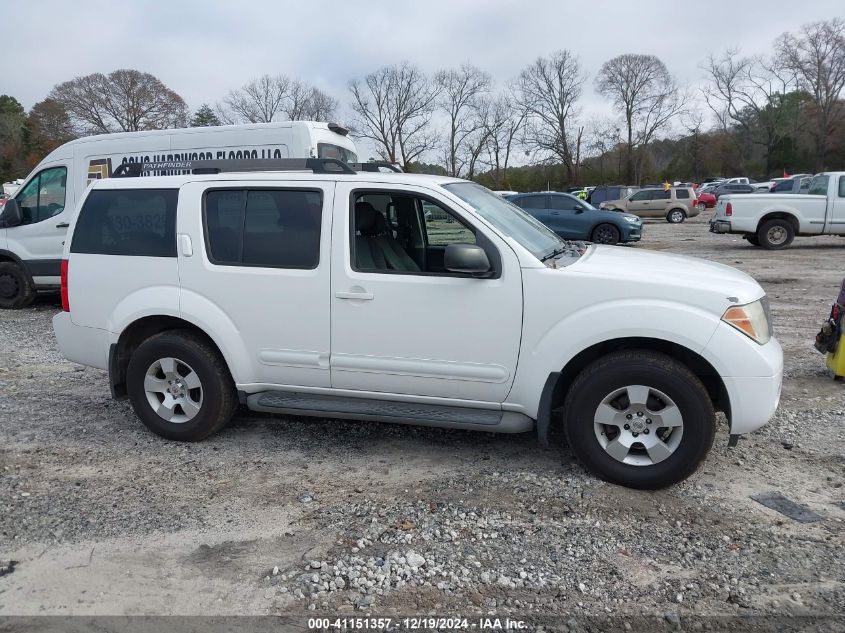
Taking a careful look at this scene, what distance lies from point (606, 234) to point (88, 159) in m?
13.2

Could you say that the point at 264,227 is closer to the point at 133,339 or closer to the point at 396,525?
the point at 133,339

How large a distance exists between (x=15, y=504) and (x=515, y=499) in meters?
2.91

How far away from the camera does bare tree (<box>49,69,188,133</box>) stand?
59.1m

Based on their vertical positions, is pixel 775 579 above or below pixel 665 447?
below

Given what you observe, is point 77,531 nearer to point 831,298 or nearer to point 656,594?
point 656,594

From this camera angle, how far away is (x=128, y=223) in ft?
15.6

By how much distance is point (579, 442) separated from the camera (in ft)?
12.9

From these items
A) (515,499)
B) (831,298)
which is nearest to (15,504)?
(515,499)

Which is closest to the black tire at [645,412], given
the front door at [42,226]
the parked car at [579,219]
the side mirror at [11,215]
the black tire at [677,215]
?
the front door at [42,226]

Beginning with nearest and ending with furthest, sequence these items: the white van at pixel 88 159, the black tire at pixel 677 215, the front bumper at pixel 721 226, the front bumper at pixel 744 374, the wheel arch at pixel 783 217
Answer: the front bumper at pixel 744 374, the white van at pixel 88 159, the wheel arch at pixel 783 217, the front bumper at pixel 721 226, the black tire at pixel 677 215

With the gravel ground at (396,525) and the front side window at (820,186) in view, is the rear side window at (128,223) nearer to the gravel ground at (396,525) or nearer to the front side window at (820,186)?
the gravel ground at (396,525)

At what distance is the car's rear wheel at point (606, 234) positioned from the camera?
18234 millimetres

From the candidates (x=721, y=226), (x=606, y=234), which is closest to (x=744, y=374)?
(x=721, y=226)

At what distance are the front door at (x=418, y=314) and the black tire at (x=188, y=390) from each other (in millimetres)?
864
